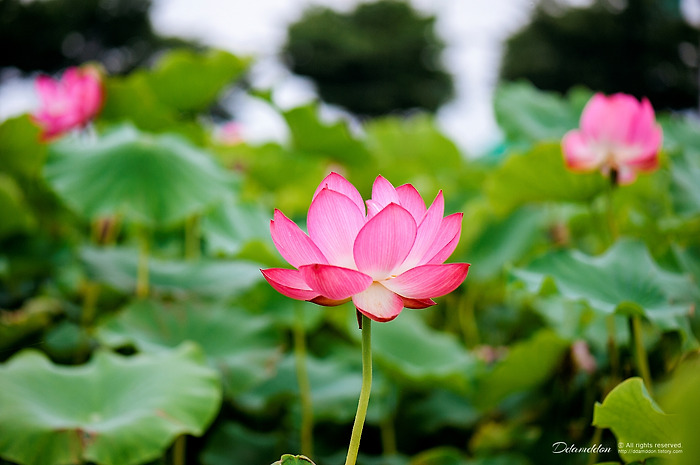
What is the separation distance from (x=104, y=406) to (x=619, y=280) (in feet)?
2.07

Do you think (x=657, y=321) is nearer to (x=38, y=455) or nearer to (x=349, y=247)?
(x=349, y=247)

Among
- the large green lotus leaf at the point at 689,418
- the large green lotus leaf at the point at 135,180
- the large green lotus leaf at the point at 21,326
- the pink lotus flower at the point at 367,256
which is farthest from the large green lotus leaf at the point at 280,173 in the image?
the large green lotus leaf at the point at 689,418

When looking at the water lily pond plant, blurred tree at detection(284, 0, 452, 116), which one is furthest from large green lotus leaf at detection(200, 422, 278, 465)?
blurred tree at detection(284, 0, 452, 116)

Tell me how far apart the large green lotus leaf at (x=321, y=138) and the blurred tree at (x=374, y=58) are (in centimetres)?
1586

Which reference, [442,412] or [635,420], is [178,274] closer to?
[442,412]

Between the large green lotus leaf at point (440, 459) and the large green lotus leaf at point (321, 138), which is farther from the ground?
the large green lotus leaf at point (321, 138)

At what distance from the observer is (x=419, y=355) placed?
103cm

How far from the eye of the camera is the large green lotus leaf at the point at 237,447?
2.80 ft

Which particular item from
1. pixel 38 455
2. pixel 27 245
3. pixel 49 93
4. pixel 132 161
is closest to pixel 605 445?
pixel 38 455

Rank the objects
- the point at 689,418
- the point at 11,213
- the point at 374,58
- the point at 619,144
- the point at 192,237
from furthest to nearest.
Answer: the point at 374,58 → the point at 192,237 → the point at 11,213 → the point at 619,144 → the point at 689,418

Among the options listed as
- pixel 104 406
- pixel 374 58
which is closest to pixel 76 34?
pixel 374 58

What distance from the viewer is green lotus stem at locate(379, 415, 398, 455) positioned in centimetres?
95

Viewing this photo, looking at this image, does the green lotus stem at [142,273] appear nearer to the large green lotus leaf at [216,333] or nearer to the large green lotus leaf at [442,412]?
the large green lotus leaf at [216,333]

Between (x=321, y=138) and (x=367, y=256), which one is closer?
(x=367, y=256)
